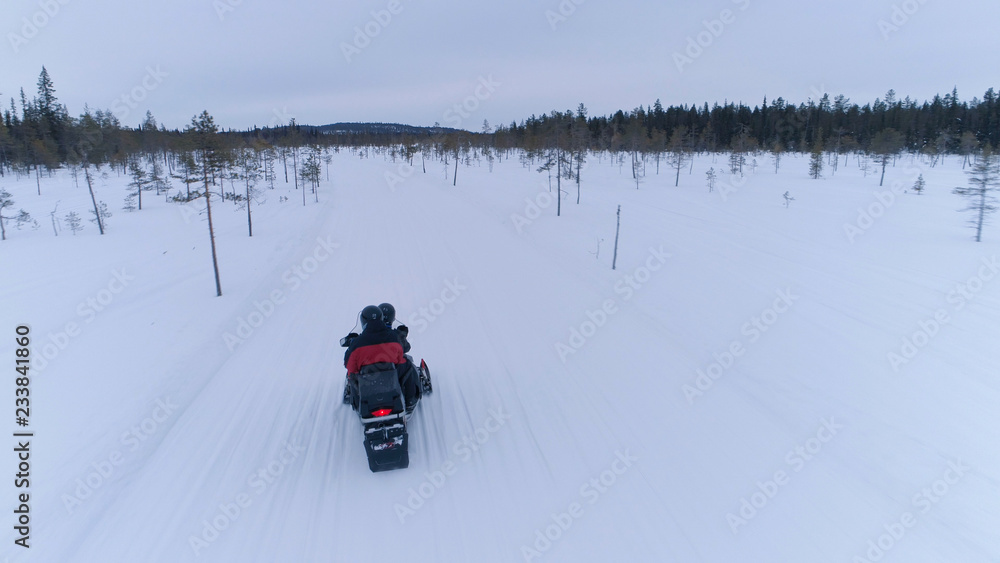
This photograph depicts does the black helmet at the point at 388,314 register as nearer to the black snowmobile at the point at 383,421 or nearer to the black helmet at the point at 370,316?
the black helmet at the point at 370,316

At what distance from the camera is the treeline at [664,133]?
186ft

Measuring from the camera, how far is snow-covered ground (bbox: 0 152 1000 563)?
16.5 ft

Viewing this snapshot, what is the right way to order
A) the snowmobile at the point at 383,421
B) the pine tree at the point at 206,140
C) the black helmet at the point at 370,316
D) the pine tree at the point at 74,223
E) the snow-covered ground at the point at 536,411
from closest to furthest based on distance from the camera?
the snow-covered ground at the point at 536,411 < the snowmobile at the point at 383,421 < the black helmet at the point at 370,316 < the pine tree at the point at 206,140 < the pine tree at the point at 74,223

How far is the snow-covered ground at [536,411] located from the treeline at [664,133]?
25.5 metres

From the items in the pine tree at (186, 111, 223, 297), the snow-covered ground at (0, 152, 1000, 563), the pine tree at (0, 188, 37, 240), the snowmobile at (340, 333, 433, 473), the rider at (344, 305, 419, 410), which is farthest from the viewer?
the pine tree at (0, 188, 37, 240)

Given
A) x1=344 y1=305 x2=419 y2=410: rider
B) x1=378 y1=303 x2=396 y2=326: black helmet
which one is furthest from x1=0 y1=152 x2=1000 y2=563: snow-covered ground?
x1=378 y1=303 x2=396 y2=326: black helmet

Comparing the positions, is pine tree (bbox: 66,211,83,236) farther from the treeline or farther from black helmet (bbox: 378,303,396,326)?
black helmet (bbox: 378,303,396,326)

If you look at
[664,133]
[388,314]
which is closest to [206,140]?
[388,314]

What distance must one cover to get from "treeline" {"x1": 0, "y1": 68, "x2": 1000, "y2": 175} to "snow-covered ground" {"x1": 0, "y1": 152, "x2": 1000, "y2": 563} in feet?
83.8

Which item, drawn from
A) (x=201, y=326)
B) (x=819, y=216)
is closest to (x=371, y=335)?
(x=201, y=326)

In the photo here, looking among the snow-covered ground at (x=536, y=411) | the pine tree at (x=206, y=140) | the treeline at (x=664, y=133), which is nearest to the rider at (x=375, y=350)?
the snow-covered ground at (x=536, y=411)

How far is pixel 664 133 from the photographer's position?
241 ft

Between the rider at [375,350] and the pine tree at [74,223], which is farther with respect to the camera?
the pine tree at [74,223]

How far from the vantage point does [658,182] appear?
54.7 meters
